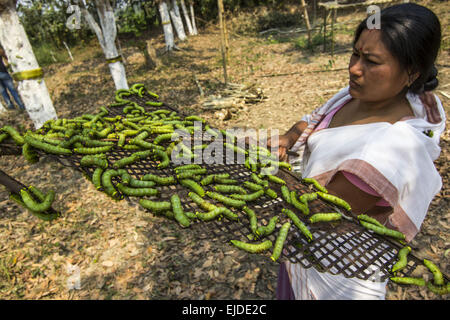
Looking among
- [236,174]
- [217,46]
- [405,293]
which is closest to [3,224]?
[236,174]

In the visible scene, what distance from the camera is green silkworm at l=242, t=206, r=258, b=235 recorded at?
2630 mm

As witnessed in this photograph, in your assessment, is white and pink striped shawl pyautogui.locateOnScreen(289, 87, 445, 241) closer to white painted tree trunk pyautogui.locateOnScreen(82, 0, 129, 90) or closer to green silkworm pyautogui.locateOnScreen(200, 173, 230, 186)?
green silkworm pyautogui.locateOnScreen(200, 173, 230, 186)

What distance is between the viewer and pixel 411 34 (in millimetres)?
2434

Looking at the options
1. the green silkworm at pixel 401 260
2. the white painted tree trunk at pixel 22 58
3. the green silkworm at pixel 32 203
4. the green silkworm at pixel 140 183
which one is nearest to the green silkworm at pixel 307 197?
the green silkworm at pixel 401 260

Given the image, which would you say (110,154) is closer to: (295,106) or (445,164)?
(445,164)

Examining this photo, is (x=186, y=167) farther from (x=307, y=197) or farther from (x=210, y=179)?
(x=307, y=197)

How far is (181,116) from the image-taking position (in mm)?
5191

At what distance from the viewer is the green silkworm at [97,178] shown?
106 inches

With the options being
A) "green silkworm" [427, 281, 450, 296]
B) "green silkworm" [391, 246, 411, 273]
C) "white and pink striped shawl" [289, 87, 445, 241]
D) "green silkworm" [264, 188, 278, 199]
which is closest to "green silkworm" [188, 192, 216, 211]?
"green silkworm" [264, 188, 278, 199]

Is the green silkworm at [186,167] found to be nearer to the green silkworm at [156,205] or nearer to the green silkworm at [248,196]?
the green silkworm at [156,205]

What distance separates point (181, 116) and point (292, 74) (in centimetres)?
1178

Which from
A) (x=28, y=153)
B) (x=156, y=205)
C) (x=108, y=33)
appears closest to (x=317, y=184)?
(x=156, y=205)

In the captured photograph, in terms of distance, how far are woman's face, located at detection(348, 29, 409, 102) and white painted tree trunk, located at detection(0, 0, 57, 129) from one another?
24.5 ft

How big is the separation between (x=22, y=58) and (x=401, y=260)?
8.56 metres
